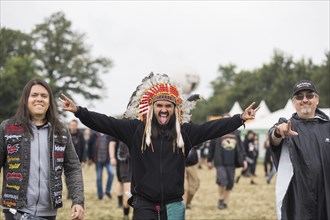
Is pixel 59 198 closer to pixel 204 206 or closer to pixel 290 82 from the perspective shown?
pixel 204 206

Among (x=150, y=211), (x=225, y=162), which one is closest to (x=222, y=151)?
(x=225, y=162)

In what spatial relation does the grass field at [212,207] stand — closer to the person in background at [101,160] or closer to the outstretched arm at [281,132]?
the person in background at [101,160]

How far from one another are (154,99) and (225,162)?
21.6ft

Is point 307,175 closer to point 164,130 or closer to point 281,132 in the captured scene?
point 281,132

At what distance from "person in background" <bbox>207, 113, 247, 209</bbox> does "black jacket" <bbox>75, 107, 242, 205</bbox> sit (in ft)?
20.5

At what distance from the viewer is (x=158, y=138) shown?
474cm

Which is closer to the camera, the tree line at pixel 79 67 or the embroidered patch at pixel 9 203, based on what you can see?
the embroidered patch at pixel 9 203

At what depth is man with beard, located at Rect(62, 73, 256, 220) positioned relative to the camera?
4.60 m

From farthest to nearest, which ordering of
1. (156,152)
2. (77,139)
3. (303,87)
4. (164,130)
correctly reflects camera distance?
(77,139) < (303,87) < (164,130) < (156,152)

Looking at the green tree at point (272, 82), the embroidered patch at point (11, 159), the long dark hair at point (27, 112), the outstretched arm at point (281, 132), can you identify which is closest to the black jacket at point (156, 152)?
the long dark hair at point (27, 112)

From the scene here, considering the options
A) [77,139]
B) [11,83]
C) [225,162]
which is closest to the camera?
[225,162]

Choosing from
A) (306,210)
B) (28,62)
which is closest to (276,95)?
(28,62)

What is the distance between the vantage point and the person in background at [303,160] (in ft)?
15.9

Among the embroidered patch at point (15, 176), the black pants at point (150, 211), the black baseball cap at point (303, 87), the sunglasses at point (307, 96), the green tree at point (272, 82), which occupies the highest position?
the green tree at point (272, 82)
